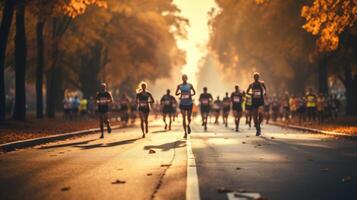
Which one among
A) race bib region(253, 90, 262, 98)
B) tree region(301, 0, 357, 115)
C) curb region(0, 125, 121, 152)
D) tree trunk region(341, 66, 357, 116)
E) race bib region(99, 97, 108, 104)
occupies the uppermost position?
tree region(301, 0, 357, 115)

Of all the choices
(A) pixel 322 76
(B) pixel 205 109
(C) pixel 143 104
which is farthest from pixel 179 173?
(A) pixel 322 76

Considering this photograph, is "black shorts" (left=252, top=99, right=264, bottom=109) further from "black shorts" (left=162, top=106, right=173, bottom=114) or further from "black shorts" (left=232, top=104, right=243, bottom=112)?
"black shorts" (left=162, top=106, right=173, bottom=114)

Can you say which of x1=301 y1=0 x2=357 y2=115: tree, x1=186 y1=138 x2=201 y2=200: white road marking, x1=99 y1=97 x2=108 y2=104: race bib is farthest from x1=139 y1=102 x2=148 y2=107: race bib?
x1=186 y1=138 x2=201 y2=200: white road marking

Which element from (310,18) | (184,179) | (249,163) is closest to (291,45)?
(310,18)

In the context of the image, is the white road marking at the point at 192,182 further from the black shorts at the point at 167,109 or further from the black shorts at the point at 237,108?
the black shorts at the point at 167,109

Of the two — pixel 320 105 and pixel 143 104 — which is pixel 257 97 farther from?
pixel 320 105

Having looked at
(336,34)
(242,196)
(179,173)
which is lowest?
(242,196)

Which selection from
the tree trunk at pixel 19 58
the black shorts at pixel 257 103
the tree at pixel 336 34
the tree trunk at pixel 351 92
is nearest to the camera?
the black shorts at pixel 257 103

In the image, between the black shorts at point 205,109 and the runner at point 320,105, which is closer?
the black shorts at point 205,109

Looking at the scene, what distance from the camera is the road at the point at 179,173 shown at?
9.75 metres

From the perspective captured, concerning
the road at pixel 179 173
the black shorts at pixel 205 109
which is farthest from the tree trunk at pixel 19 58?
the road at pixel 179 173

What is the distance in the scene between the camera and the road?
32.0 feet

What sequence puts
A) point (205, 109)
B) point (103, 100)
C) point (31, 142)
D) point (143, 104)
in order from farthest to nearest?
point (205, 109) < point (143, 104) < point (103, 100) < point (31, 142)

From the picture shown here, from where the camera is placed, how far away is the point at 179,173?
40.2 ft
